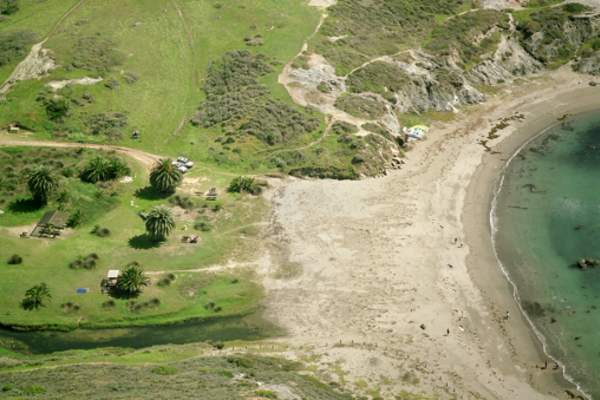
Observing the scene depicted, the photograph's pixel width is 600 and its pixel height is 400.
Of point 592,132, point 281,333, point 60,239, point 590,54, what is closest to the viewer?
point 281,333

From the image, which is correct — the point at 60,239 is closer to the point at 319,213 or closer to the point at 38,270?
the point at 38,270

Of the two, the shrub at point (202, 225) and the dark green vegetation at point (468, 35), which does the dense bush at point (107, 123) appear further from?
the dark green vegetation at point (468, 35)

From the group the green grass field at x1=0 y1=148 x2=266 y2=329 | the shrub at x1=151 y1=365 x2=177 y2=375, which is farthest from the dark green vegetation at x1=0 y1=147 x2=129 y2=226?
the shrub at x1=151 y1=365 x2=177 y2=375

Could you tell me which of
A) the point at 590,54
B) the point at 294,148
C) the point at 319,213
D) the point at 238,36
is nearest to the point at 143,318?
the point at 319,213

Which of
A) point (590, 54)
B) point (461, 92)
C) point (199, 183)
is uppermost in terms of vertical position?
point (590, 54)

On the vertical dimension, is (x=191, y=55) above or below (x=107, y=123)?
above

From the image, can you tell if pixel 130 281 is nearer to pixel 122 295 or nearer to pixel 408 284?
pixel 122 295

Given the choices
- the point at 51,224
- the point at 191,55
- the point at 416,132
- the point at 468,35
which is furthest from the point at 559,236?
the point at 191,55
